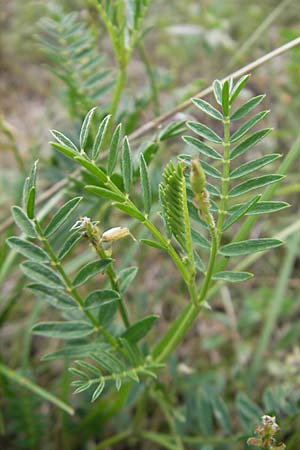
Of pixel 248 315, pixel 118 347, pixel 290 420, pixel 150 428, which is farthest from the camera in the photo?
pixel 248 315

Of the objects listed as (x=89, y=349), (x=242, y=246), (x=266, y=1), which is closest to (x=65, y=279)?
(x=89, y=349)

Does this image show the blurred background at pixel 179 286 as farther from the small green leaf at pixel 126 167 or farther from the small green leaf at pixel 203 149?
the small green leaf at pixel 126 167

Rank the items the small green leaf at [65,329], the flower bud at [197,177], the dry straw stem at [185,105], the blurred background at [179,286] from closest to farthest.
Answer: the flower bud at [197,177] < the small green leaf at [65,329] < the dry straw stem at [185,105] < the blurred background at [179,286]

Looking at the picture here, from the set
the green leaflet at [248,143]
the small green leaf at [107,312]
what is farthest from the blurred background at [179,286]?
the small green leaf at [107,312]

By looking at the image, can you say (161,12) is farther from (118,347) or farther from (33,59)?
(118,347)

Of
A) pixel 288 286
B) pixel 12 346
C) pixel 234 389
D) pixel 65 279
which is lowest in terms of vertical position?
pixel 234 389

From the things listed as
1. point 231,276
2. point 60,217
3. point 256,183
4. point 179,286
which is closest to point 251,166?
point 256,183
